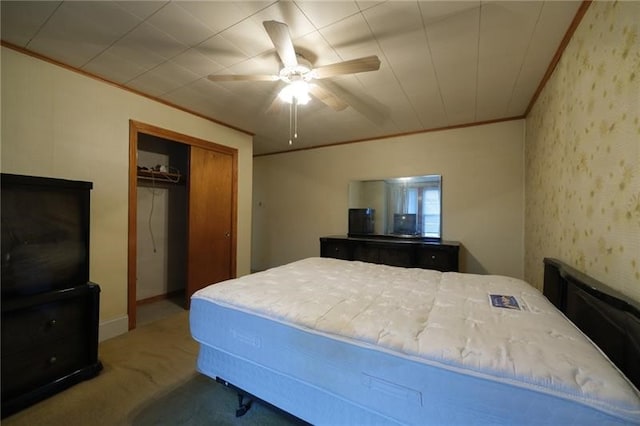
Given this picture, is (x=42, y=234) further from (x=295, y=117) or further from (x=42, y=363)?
(x=295, y=117)

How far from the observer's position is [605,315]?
3.59 ft

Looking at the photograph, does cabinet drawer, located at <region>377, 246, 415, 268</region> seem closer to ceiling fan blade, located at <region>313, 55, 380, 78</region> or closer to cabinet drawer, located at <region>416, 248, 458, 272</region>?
cabinet drawer, located at <region>416, 248, 458, 272</region>

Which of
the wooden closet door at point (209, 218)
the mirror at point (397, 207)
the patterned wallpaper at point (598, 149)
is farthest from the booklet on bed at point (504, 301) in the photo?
the wooden closet door at point (209, 218)

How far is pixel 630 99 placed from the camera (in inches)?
43.6

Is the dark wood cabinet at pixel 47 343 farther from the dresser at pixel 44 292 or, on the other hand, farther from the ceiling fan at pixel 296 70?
the ceiling fan at pixel 296 70

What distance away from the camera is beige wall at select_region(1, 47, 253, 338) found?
1.95 metres

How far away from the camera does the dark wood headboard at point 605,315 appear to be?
91cm

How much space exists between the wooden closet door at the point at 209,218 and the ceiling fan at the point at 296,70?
65.4 inches

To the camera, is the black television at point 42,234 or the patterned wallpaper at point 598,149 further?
the black television at point 42,234

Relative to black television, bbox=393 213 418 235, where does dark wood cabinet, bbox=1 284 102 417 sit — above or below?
below

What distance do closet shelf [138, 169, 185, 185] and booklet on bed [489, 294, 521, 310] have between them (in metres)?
3.82

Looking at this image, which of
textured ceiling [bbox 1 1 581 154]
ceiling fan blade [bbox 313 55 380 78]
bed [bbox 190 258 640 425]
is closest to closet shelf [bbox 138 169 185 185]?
textured ceiling [bbox 1 1 581 154]

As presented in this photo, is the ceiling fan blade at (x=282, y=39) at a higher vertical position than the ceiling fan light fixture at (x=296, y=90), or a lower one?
higher

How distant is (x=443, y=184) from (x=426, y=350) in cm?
314
